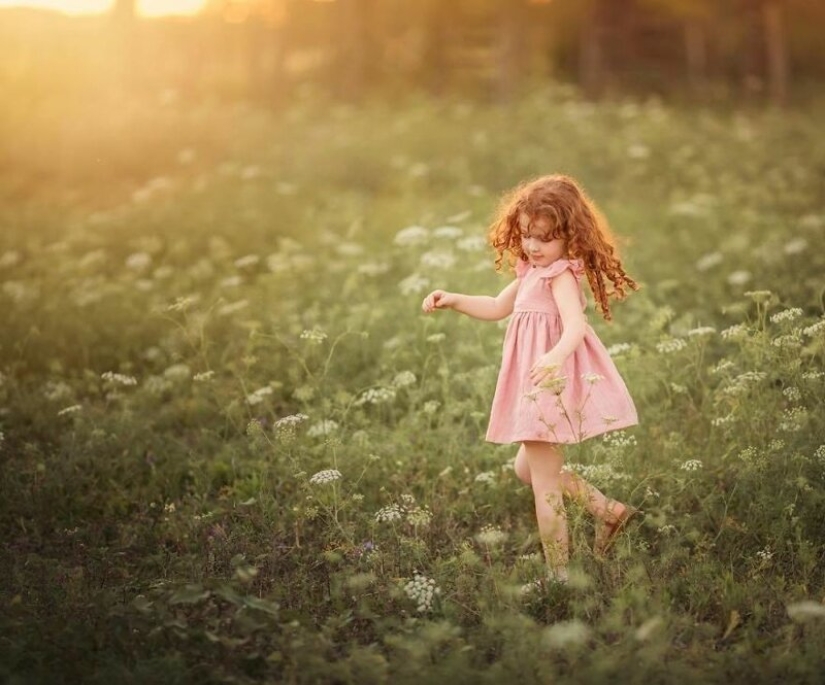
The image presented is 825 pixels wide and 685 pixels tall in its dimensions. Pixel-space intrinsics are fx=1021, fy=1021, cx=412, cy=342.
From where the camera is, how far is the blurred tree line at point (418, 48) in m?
17.1

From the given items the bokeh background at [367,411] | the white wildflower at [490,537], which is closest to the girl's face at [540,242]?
the bokeh background at [367,411]

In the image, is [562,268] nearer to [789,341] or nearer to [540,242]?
[540,242]

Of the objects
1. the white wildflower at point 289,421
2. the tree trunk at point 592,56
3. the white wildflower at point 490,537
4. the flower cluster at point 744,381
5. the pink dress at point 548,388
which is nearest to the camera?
the pink dress at point 548,388

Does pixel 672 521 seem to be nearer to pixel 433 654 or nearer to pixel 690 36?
pixel 433 654

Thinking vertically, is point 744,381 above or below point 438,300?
below

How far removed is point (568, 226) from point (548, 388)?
0.78 m

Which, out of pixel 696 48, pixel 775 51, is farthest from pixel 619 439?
pixel 696 48

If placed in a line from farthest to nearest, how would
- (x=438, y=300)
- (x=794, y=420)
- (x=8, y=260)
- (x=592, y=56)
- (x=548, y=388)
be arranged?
(x=592, y=56) < (x=8, y=260) < (x=794, y=420) < (x=438, y=300) < (x=548, y=388)

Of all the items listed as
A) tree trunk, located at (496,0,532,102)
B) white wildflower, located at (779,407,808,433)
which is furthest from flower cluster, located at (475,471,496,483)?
tree trunk, located at (496,0,532,102)

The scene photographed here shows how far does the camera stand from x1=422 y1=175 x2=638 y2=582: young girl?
4367 mm

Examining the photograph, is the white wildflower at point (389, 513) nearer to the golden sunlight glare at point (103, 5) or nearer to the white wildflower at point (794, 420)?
the white wildflower at point (794, 420)

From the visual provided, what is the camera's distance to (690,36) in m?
25.1

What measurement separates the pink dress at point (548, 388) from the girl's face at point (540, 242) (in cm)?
4

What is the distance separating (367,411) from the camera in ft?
21.0
